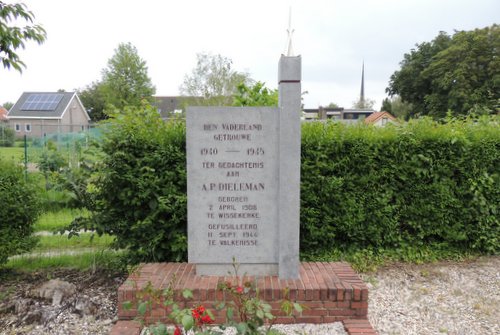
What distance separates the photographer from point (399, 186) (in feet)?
17.2

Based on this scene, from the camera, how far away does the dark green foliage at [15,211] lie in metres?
4.54

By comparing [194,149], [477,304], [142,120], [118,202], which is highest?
[142,120]

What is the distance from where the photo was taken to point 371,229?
5.13m

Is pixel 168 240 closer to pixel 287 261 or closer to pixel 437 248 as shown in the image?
pixel 287 261

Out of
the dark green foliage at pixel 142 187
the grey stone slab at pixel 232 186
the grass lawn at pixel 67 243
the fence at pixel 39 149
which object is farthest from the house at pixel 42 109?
the grey stone slab at pixel 232 186

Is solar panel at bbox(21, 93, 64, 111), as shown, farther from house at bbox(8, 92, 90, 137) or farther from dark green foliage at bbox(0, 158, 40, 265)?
dark green foliage at bbox(0, 158, 40, 265)

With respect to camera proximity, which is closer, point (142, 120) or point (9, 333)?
point (9, 333)

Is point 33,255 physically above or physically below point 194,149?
below

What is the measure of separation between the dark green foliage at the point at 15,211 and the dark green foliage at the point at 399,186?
10.9 feet

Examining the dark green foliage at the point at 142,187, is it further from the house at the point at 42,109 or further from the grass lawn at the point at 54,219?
the house at the point at 42,109

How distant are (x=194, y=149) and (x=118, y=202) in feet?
4.92

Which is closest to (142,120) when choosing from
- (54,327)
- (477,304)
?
(54,327)

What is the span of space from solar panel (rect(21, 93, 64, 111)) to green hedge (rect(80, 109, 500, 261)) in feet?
159

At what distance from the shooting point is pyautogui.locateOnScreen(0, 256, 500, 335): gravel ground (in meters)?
3.48
